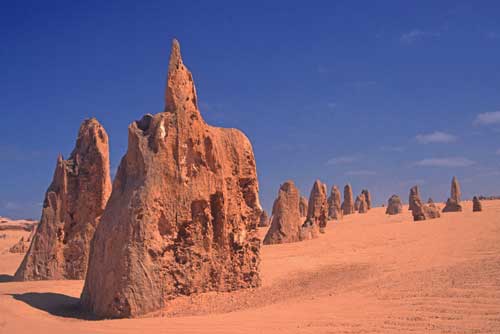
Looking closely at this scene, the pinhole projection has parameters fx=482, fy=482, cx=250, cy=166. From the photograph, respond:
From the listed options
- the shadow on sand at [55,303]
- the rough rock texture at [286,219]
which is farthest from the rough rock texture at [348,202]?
the shadow on sand at [55,303]

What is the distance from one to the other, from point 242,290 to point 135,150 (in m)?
3.40

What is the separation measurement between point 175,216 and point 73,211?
19.3 feet

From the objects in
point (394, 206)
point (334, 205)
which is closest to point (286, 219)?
point (334, 205)

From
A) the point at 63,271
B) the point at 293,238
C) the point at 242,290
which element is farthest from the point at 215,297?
the point at 293,238

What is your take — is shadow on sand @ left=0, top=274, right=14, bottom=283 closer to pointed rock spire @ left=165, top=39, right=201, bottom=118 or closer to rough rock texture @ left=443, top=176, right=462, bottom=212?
pointed rock spire @ left=165, top=39, right=201, bottom=118

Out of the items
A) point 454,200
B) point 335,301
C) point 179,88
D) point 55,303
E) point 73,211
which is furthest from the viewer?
point 454,200

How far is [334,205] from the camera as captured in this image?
136ft

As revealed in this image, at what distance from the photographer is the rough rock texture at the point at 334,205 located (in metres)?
40.3

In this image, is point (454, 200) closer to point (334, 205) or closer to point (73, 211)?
point (334, 205)

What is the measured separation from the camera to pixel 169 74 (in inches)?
378

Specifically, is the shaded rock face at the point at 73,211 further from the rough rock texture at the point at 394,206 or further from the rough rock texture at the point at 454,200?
the rough rock texture at the point at 394,206

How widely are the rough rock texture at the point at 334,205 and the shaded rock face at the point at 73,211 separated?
29.1m

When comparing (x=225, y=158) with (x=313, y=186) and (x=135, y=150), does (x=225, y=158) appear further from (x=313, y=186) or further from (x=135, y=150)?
(x=313, y=186)

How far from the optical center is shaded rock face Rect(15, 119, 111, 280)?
1277cm
